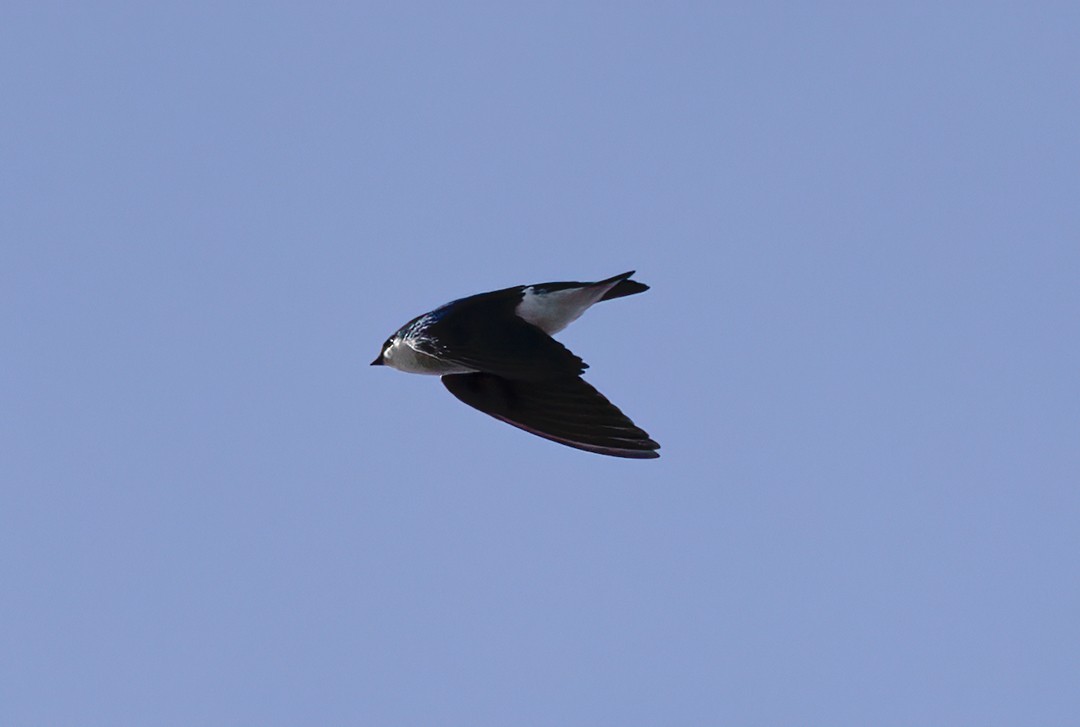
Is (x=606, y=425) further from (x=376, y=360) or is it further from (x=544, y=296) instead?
(x=376, y=360)

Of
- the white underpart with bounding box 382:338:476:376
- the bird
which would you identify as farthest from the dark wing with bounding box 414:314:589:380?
the white underpart with bounding box 382:338:476:376

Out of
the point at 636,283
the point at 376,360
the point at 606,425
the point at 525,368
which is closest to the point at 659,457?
the point at 606,425

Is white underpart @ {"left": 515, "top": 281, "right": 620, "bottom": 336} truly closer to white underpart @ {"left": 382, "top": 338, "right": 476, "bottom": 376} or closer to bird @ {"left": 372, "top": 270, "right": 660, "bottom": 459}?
bird @ {"left": 372, "top": 270, "right": 660, "bottom": 459}

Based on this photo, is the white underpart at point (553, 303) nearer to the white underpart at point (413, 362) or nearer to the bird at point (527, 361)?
the bird at point (527, 361)

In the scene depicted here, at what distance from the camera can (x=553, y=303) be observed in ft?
37.0

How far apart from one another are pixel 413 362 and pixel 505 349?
1.27 m

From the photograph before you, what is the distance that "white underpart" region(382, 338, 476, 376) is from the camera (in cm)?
1147

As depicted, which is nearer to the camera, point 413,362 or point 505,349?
point 505,349

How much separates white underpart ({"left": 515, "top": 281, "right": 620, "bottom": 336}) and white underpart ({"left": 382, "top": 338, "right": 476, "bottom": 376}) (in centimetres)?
59

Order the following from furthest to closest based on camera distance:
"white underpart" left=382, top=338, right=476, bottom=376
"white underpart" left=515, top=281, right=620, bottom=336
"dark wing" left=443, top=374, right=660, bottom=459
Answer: "white underpart" left=382, top=338, right=476, bottom=376
"white underpart" left=515, top=281, right=620, bottom=336
"dark wing" left=443, top=374, right=660, bottom=459

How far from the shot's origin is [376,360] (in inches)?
501

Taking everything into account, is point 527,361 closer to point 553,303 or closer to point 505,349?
point 505,349

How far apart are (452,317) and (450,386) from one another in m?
0.52

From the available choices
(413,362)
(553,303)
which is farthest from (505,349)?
(413,362)
